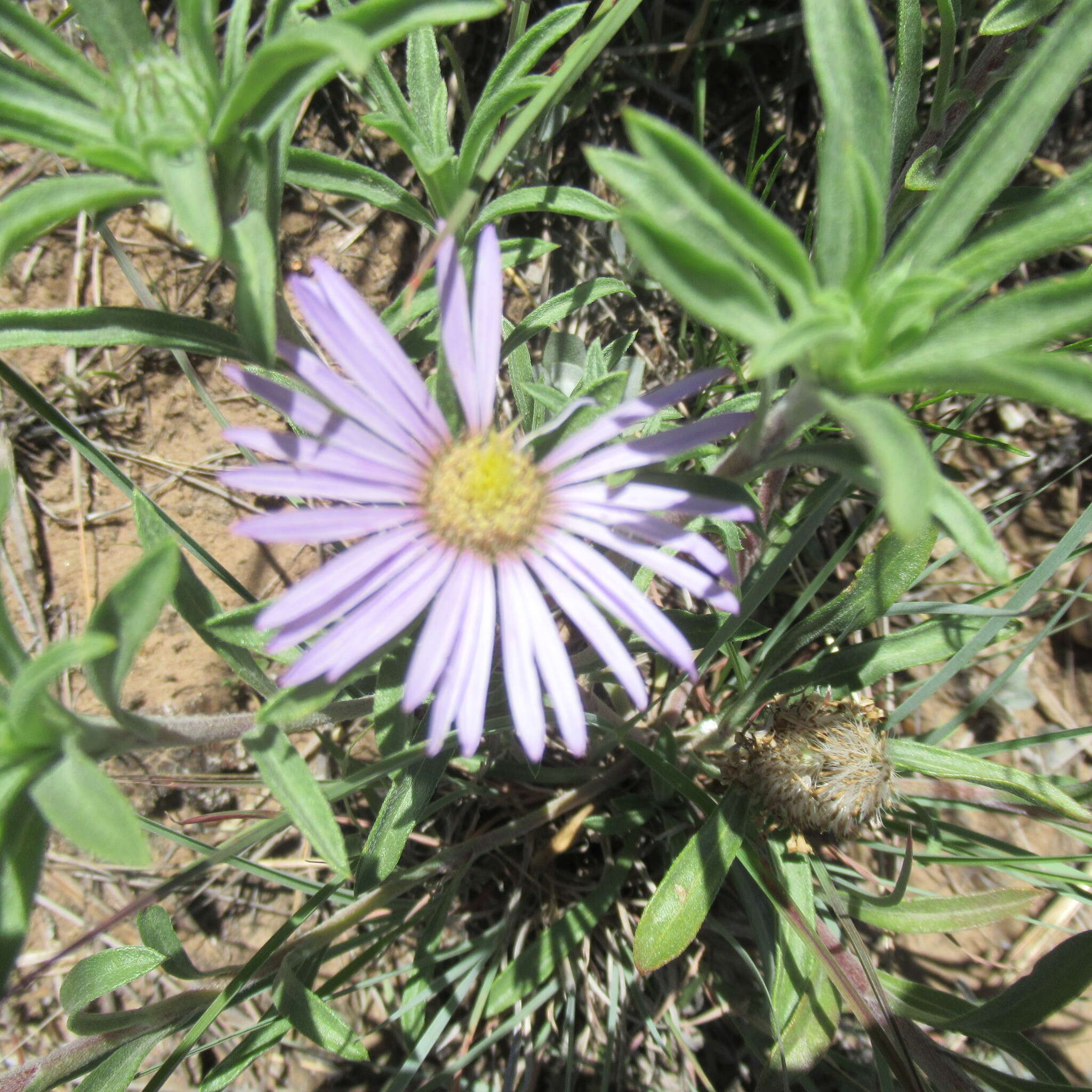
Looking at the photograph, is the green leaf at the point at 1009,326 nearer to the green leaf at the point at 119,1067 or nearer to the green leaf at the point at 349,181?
the green leaf at the point at 349,181

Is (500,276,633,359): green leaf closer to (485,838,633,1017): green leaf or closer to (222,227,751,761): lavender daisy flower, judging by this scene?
(222,227,751,761): lavender daisy flower

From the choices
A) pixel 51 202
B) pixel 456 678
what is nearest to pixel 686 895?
pixel 456 678

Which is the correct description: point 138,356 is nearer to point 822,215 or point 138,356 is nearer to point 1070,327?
point 822,215

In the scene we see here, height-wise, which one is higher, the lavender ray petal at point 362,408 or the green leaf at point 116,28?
the green leaf at point 116,28

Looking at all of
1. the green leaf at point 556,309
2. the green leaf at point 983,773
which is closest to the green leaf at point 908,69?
the green leaf at point 556,309

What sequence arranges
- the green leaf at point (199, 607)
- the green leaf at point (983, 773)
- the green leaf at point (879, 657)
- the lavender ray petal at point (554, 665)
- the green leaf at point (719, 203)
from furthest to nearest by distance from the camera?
the green leaf at point (879, 657) < the green leaf at point (983, 773) < the green leaf at point (199, 607) < the lavender ray petal at point (554, 665) < the green leaf at point (719, 203)

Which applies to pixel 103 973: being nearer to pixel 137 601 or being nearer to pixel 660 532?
pixel 137 601

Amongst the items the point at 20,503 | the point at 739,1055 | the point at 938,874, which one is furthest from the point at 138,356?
the point at 938,874
